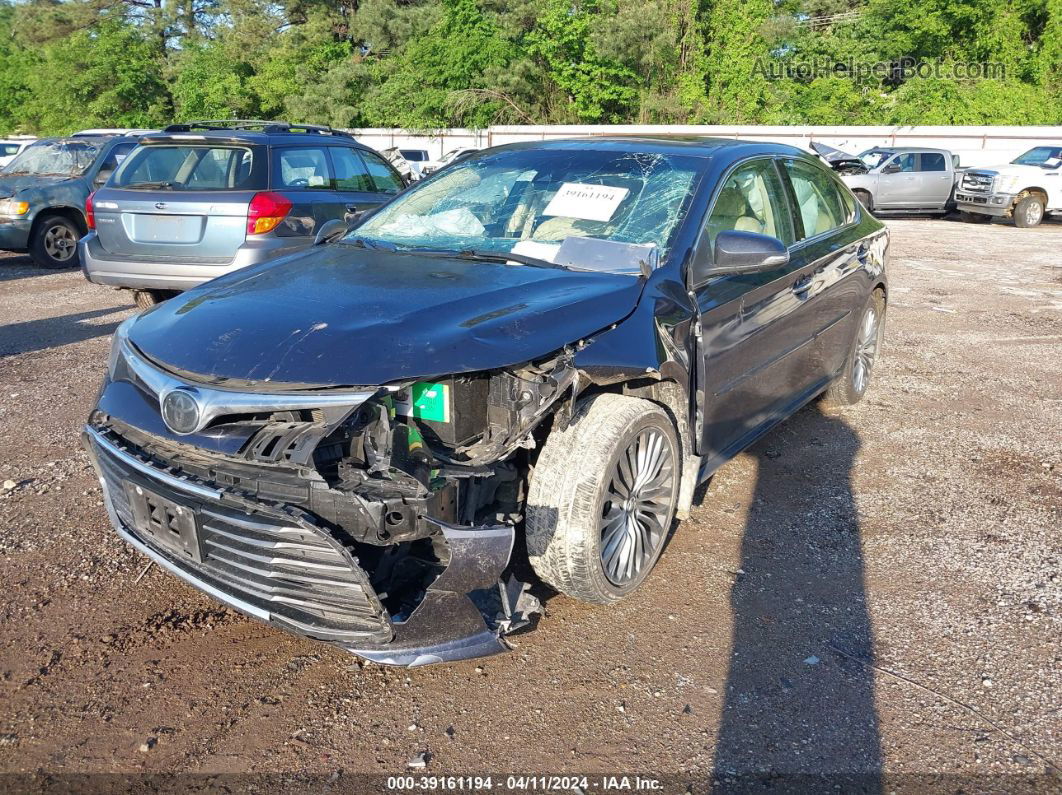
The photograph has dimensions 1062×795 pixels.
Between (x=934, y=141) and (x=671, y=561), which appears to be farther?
(x=934, y=141)

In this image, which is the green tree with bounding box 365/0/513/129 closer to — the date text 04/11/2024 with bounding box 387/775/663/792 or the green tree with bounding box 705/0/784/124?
the green tree with bounding box 705/0/784/124

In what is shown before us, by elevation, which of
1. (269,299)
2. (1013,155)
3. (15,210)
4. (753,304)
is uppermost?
(269,299)

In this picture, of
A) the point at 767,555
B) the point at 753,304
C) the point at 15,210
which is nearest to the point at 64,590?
the point at 767,555

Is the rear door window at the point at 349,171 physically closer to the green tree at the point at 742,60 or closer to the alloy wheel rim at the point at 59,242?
the alloy wheel rim at the point at 59,242

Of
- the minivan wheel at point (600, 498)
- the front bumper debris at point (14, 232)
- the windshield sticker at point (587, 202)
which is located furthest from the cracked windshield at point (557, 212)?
the front bumper debris at point (14, 232)

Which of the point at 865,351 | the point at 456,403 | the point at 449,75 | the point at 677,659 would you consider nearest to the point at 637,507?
the point at 677,659

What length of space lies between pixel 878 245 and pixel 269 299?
4.20 meters

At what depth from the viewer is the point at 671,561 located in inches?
144

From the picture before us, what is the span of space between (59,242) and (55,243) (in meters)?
0.05

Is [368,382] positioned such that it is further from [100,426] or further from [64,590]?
[64,590]

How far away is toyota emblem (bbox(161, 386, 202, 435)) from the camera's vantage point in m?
2.62

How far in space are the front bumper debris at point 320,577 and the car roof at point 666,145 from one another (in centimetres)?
224

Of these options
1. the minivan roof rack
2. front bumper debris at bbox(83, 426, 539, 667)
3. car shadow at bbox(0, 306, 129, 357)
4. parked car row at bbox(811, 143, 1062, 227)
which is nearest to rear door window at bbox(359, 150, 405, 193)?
the minivan roof rack

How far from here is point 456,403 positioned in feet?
9.02
